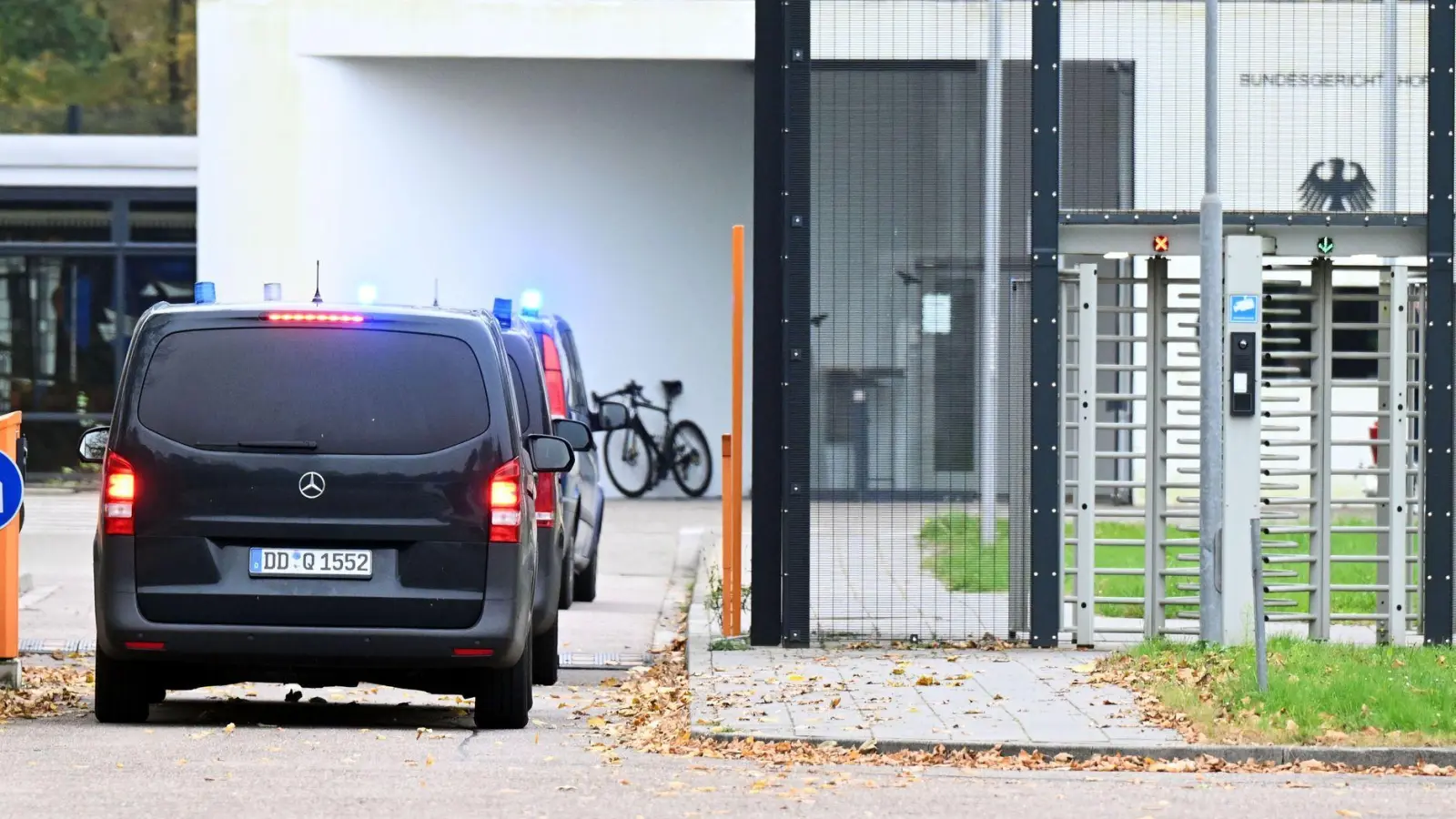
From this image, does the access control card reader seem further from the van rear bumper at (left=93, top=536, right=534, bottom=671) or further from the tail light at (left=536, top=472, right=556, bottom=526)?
the van rear bumper at (left=93, top=536, right=534, bottom=671)

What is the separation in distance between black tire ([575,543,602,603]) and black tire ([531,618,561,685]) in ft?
15.0

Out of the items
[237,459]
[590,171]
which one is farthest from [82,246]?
[237,459]

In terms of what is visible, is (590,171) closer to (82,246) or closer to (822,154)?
(82,246)

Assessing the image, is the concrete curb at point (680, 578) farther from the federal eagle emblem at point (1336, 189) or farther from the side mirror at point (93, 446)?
the side mirror at point (93, 446)

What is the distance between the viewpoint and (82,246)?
92.4 feet

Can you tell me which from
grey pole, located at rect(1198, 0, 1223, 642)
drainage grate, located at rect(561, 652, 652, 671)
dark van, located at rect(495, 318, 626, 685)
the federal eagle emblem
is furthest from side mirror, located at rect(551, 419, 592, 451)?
the federal eagle emblem

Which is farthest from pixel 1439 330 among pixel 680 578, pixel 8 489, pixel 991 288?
pixel 680 578

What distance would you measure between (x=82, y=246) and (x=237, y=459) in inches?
778

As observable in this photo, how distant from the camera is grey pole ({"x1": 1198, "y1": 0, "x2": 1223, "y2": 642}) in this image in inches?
473

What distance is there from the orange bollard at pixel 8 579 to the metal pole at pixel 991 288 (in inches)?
194

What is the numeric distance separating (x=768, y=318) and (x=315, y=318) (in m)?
3.75

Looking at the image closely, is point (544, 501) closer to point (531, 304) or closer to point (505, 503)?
point (505, 503)

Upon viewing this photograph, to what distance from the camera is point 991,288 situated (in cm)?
1273

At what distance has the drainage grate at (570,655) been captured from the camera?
43.6 ft
